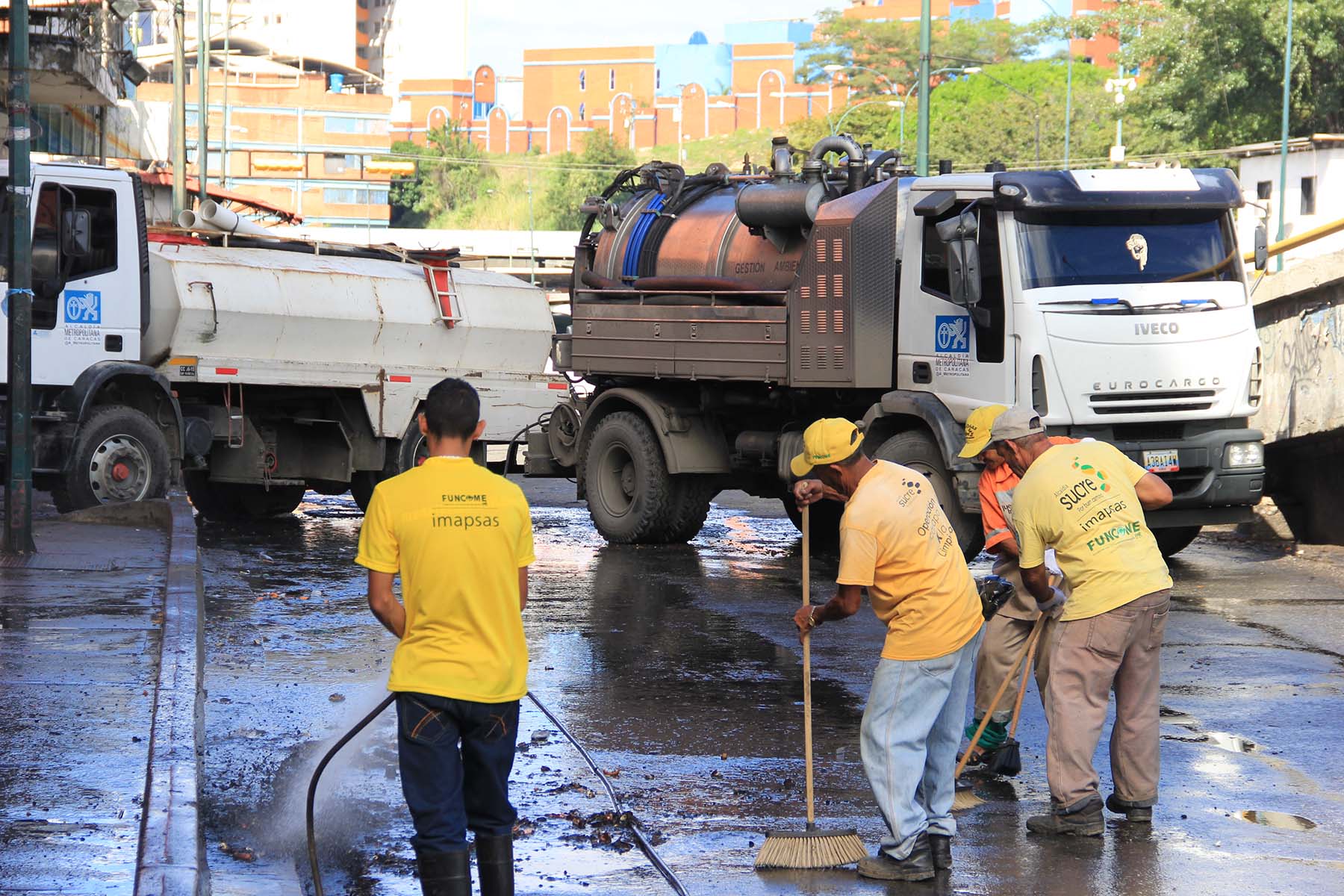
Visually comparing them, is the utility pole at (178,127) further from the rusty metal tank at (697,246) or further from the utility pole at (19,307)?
the utility pole at (19,307)

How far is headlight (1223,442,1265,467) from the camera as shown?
12.1m

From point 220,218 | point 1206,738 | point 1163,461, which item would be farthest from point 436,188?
point 1206,738

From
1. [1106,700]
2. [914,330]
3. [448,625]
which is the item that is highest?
[914,330]

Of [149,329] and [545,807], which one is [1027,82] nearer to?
[149,329]

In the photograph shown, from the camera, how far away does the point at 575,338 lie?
613 inches

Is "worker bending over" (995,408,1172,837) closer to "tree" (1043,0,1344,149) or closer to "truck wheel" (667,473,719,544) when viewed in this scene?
"truck wheel" (667,473,719,544)

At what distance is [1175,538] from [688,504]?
409cm

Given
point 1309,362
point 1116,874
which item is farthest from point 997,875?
point 1309,362

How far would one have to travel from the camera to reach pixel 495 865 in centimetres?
476

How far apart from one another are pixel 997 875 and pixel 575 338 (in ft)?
33.9

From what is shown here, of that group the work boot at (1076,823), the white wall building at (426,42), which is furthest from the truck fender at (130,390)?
the white wall building at (426,42)

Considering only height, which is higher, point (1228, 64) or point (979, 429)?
point (1228, 64)

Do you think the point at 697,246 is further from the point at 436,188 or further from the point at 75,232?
the point at 436,188

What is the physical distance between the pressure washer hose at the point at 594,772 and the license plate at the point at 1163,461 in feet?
18.3
